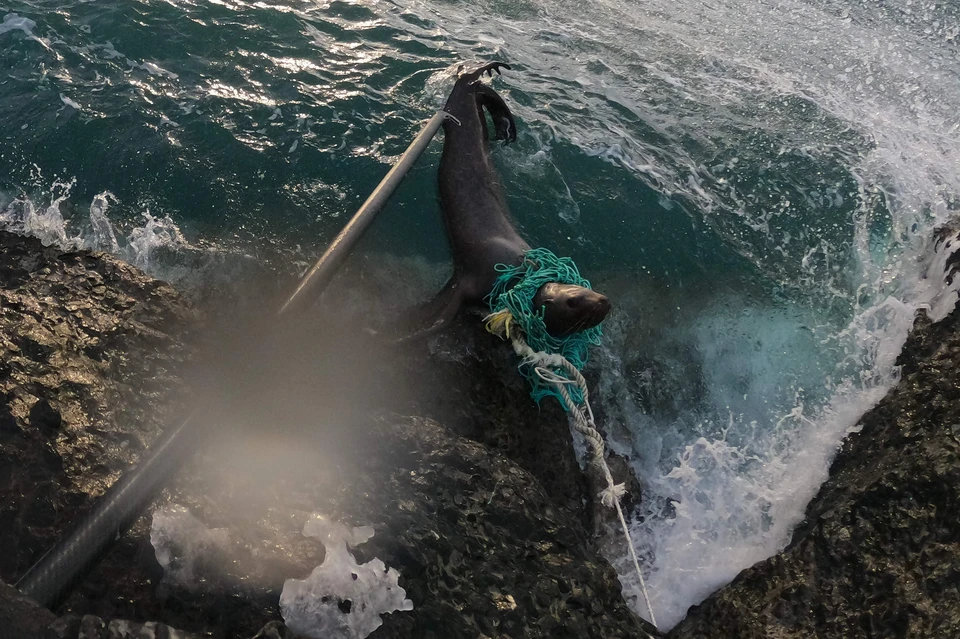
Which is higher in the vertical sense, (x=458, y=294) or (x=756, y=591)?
(x=458, y=294)

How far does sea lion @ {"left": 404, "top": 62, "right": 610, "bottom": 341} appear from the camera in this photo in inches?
171

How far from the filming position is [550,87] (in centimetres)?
756

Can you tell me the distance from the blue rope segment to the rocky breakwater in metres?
0.56

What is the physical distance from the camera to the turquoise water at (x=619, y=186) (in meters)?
5.06

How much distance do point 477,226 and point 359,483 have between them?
269 cm

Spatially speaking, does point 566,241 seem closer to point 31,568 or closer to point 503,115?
point 503,115

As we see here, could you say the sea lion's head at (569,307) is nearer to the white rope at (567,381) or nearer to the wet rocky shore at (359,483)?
the white rope at (567,381)

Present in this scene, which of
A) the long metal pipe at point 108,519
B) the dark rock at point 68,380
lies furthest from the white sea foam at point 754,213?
the dark rock at point 68,380

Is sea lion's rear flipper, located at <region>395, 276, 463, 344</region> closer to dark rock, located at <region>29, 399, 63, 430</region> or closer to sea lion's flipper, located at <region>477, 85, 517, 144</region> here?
sea lion's flipper, located at <region>477, 85, 517, 144</region>

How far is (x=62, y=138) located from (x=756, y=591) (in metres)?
6.84

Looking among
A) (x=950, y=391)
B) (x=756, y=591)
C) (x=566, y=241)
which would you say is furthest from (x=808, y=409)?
(x=566, y=241)

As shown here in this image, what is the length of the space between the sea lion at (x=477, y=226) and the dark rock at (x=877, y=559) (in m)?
1.92

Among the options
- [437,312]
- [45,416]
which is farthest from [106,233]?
[437,312]

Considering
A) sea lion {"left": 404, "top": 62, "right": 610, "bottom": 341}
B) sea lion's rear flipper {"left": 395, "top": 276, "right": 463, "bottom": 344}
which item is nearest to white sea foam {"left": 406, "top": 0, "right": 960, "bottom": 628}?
sea lion {"left": 404, "top": 62, "right": 610, "bottom": 341}
